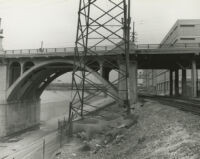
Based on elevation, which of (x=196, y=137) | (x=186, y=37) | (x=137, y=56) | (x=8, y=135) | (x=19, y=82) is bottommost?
(x=8, y=135)

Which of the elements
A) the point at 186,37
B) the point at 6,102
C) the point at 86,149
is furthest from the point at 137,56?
the point at 186,37

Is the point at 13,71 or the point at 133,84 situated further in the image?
the point at 13,71

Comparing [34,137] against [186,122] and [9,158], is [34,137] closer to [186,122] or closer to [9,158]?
[9,158]

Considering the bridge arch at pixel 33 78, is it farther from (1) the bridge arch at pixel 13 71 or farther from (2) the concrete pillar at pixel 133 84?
(2) the concrete pillar at pixel 133 84

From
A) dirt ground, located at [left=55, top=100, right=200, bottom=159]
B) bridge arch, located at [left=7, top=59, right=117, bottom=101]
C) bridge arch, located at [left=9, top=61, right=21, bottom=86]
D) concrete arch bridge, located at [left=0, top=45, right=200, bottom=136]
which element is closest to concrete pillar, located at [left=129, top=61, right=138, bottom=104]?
concrete arch bridge, located at [left=0, top=45, right=200, bottom=136]

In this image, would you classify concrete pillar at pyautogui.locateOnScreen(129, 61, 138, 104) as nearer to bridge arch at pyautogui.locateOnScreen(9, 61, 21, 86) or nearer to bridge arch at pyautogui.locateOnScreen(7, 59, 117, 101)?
bridge arch at pyautogui.locateOnScreen(7, 59, 117, 101)

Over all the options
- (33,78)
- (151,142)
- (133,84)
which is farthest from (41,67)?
(151,142)

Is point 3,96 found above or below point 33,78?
below

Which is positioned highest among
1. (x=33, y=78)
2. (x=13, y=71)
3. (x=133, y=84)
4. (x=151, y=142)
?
(x=13, y=71)

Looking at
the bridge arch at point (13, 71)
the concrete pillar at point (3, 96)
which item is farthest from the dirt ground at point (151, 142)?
the bridge arch at point (13, 71)

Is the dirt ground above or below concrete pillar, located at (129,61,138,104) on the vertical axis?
below

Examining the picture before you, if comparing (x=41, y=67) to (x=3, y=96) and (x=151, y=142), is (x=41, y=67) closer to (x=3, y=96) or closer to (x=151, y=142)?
(x=3, y=96)
